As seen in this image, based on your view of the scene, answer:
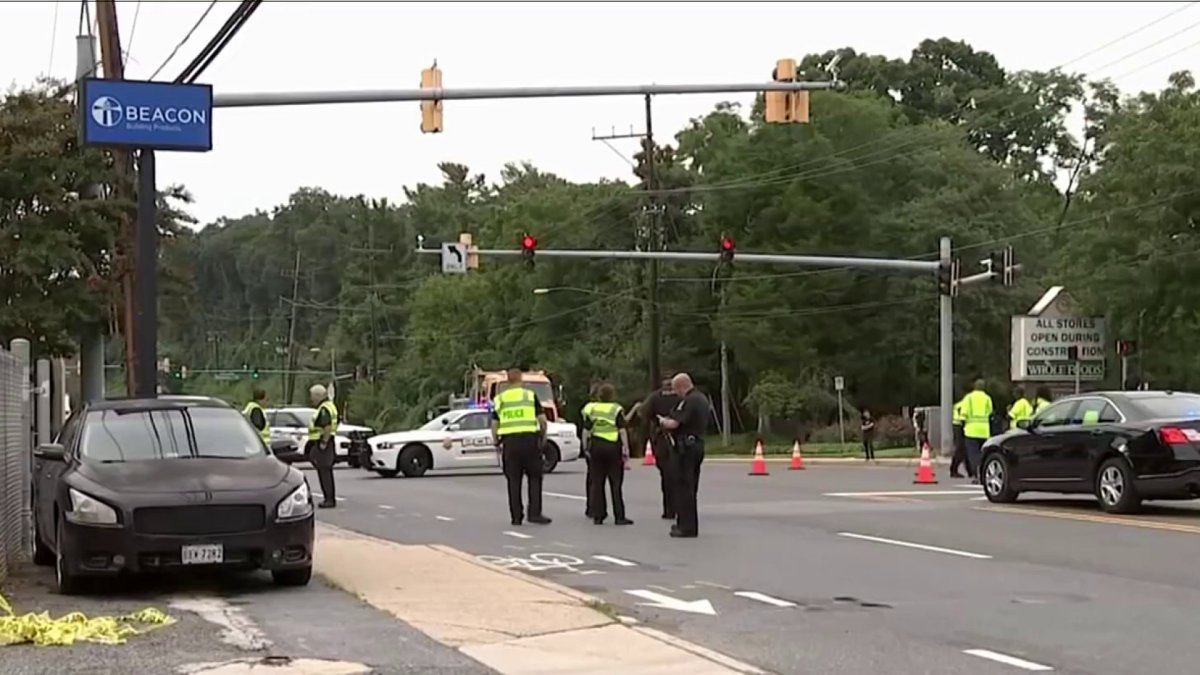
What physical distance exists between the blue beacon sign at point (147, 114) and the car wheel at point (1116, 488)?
11.0 m

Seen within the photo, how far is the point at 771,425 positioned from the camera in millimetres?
69312

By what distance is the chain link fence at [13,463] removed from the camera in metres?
13.0

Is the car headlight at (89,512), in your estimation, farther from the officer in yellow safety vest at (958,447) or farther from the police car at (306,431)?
the police car at (306,431)

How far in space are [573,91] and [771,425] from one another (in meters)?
50.9

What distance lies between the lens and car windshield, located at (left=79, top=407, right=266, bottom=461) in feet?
40.9

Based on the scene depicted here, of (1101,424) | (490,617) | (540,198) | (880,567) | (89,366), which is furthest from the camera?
(540,198)

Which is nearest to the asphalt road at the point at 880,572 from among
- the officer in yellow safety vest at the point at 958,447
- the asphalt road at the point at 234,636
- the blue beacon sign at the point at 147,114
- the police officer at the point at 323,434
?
the police officer at the point at 323,434

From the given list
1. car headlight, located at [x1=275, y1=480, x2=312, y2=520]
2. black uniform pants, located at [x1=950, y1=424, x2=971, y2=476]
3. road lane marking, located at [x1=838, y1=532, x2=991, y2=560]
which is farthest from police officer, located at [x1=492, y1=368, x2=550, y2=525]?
black uniform pants, located at [x1=950, y1=424, x2=971, y2=476]

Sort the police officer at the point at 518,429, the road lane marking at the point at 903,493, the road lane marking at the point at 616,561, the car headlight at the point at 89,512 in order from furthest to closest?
the road lane marking at the point at 903,493, the police officer at the point at 518,429, the road lane marking at the point at 616,561, the car headlight at the point at 89,512

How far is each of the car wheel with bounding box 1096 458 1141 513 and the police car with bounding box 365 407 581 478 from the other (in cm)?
1553

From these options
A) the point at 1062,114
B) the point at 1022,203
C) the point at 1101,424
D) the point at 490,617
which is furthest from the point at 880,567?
the point at 1062,114

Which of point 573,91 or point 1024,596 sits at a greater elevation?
point 573,91

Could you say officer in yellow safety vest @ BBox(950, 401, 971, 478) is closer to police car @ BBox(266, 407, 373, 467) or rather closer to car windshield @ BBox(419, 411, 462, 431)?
car windshield @ BBox(419, 411, 462, 431)

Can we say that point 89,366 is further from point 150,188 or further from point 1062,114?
point 1062,114
